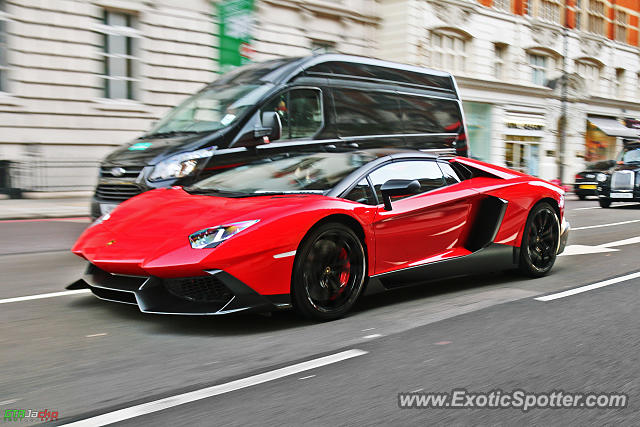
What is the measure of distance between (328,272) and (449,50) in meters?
25.2

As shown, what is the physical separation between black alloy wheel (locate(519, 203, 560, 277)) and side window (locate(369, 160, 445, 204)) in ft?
3.78

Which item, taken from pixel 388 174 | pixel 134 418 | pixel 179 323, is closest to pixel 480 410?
pixel 134 418

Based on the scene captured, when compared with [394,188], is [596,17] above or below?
above

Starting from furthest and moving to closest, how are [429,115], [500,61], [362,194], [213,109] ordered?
[500,61]
[429,115]
[213,109]
[362,194]

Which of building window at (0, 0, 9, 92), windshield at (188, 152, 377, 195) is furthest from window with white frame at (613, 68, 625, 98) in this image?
windshield at (188, 152, 377, 195)

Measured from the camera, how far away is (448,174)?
553cm

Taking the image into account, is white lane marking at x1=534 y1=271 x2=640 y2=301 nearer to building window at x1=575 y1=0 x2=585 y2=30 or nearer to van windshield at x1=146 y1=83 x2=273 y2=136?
van windshield at x1=146 y1=83 x2=273 y2=136

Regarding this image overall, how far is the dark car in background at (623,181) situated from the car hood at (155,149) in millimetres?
11622

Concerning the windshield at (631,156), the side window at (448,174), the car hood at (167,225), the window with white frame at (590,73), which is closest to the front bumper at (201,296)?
the car hood at (167,225)

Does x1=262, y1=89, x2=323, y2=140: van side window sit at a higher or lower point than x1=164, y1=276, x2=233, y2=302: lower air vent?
higher

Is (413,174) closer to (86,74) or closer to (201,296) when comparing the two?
(201,296)

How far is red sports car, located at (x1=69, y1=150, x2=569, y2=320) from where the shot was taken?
13.2 feet

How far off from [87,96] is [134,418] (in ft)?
53.6

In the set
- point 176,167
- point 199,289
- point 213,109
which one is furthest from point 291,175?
point 213,109
